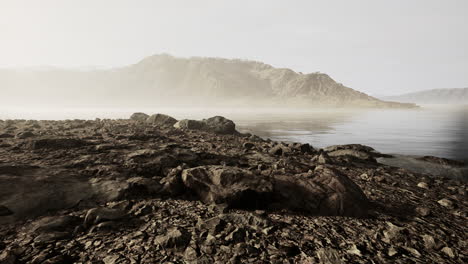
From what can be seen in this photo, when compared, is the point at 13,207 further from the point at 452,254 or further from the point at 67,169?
the point at 452,254

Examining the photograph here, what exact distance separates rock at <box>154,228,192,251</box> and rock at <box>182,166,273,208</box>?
1.15m

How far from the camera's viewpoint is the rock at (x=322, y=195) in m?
4.96

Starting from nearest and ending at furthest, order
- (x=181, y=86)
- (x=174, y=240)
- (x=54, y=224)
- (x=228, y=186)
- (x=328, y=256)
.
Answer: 1. (x=328, y=256)
2. (x=174, y=240)
3. (x=54, y=224)
4. (x=228, y=186)
5. (x=181, y=86)

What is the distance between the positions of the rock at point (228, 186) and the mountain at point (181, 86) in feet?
416

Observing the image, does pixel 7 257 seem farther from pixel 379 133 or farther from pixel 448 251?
pixel 379 133

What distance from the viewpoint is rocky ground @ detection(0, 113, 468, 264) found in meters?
3.65

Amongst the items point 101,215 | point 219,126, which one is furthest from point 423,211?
point 219,126

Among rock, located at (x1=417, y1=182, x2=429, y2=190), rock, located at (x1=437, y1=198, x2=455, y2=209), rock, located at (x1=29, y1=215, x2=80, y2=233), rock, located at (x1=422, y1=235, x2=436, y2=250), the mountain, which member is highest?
the mountain

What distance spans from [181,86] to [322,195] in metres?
166

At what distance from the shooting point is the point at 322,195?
17.0 ft

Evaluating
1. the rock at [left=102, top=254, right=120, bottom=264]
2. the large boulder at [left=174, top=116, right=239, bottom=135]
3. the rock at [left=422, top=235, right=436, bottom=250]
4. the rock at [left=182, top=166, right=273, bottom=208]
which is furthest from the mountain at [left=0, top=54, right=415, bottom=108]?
the rock at [left=102, top=254, right=120, bottom=264]

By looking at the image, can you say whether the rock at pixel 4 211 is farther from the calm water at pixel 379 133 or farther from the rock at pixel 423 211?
the calm water at pixel 379 133

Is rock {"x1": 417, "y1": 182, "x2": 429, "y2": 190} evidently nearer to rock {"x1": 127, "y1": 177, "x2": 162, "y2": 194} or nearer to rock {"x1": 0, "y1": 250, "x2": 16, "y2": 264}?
rock {"x1": 127, "y1": 177, "x2": 162, "y2": 194}

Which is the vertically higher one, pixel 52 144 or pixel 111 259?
pixel 52 144
